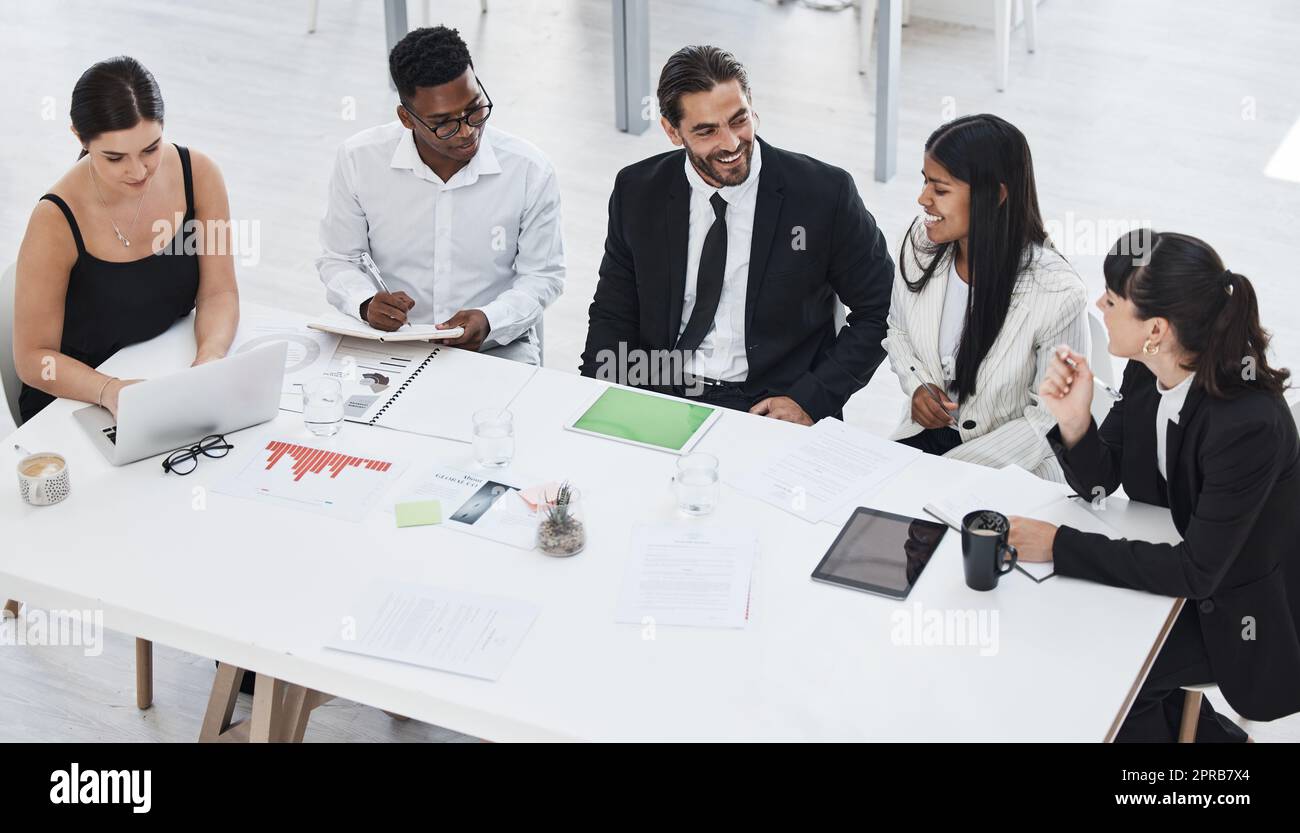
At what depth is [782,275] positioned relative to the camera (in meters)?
3.12

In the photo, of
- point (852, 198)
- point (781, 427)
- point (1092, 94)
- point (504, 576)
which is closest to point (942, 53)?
point (1092, 94)

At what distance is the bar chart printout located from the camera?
98.9 inches

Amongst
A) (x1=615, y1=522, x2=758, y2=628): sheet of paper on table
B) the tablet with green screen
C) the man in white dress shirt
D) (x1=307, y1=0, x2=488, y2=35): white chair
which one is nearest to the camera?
(x1=615, y1=522, x2=758, y2=628): sheet of paper on table

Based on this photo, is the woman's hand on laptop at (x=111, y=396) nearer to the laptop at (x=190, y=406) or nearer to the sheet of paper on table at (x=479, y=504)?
the laptop at (x=190, y=406)

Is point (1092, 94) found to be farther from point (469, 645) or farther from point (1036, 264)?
point (469, 645)

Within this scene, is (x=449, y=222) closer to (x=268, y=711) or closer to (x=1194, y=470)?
(x=268, y=711)

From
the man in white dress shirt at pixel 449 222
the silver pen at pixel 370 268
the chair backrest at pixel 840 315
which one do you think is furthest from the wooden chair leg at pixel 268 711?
the chair backrest at pixel 840 315

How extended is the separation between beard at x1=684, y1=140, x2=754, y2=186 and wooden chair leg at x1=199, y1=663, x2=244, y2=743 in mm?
1416

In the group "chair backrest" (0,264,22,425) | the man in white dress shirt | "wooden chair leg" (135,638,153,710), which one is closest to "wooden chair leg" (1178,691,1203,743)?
the man in white dress shirt

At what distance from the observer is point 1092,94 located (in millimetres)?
5715

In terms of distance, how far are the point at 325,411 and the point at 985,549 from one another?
1274 millimetres

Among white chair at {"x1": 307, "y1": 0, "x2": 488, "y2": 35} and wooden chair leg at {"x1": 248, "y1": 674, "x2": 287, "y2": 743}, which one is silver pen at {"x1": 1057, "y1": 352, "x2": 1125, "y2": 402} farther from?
white chair at {"x1": 307, "y1": 0, "x2": 488, "y2": 35}

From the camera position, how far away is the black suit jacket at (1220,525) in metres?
2.25

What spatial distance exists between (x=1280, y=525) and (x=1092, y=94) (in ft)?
12.3
